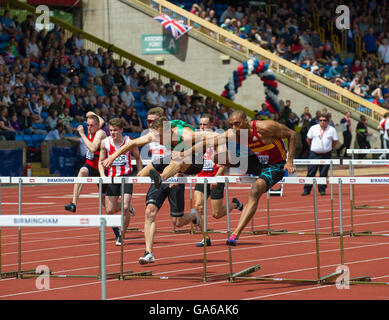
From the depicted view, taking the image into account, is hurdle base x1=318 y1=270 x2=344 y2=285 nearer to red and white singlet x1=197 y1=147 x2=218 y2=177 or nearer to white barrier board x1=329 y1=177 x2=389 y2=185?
white barrier board x1=329 y1=177 x2=389 y2=185

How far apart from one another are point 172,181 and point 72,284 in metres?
1.94

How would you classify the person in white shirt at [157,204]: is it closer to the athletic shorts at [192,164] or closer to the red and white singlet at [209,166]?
the athletic shorts at [192,164]

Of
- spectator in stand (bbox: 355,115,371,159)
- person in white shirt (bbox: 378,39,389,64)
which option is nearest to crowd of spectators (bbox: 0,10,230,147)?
spectator in stand (bbox: 355,115,371,159)

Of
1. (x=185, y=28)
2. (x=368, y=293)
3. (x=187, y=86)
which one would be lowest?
(x=368, y=293)

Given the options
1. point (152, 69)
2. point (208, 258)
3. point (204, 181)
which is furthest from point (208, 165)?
point (152, 69)

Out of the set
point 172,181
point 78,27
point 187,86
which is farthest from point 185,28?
point 172,181

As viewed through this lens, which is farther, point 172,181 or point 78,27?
point 78,27

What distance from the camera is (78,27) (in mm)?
37844

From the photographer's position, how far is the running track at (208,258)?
30.8 feet

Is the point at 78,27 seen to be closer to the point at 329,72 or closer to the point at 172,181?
the point at 329,72

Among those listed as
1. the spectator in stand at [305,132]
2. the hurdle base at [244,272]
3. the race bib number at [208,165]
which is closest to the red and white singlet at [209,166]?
the race bib number at [208,165]

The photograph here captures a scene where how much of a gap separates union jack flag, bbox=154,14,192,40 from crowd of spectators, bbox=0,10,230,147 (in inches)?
91.9
